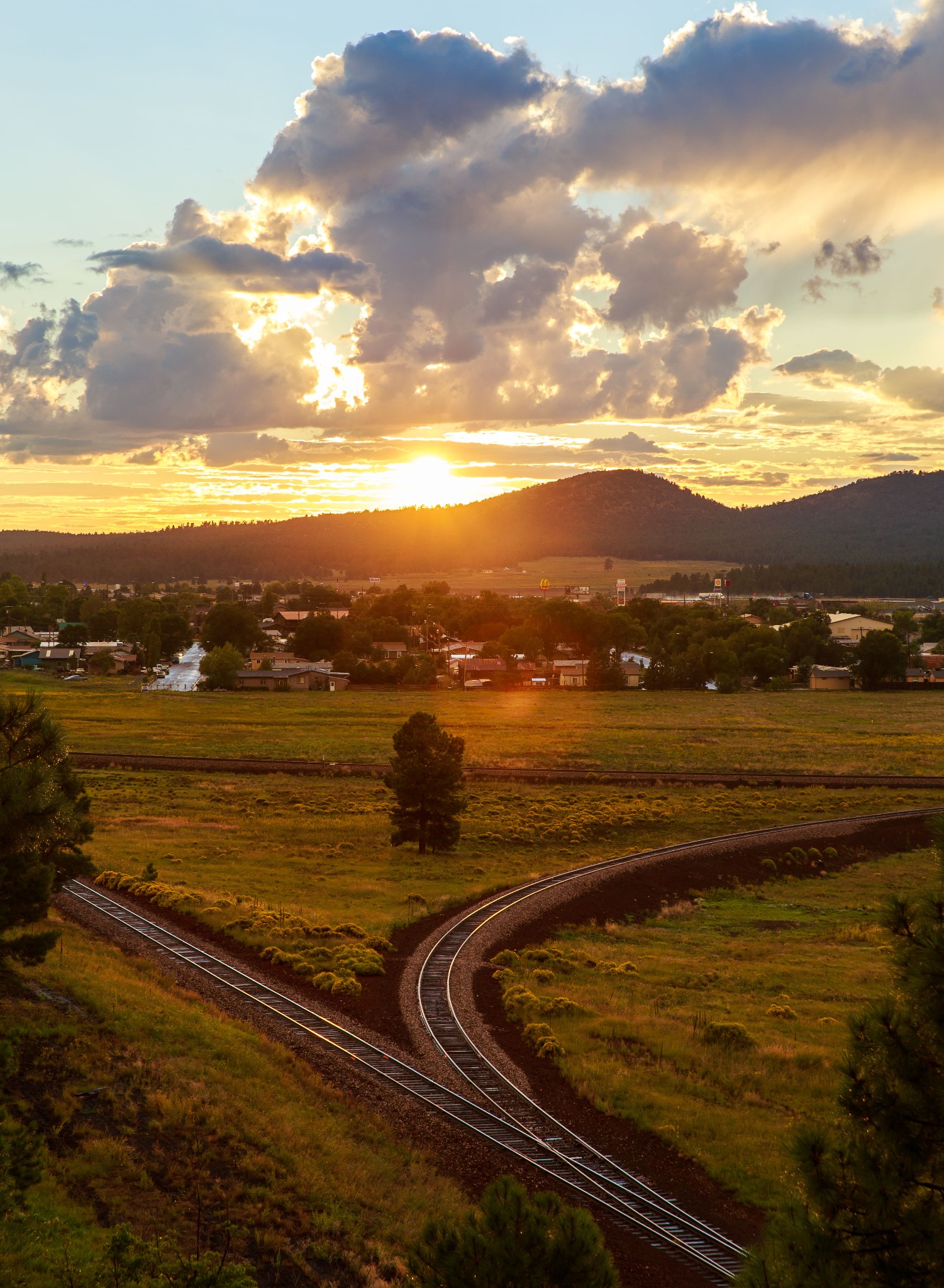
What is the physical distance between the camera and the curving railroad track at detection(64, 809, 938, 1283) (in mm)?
14172

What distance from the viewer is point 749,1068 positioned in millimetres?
20312

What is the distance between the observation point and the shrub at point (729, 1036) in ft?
70.4

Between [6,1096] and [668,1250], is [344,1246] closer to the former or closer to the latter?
[668,1250]

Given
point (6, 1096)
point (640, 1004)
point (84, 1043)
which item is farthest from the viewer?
point (640, 1004)

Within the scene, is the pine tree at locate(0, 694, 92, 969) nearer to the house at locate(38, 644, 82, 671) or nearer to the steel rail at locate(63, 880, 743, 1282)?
the steel rail at locate(63, 880, 743, 1282)

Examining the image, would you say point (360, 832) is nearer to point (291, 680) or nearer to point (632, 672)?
point (291, 680)

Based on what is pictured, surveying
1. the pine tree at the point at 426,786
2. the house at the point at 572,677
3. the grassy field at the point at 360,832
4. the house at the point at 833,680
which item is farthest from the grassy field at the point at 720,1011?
the house at the point at 833,680

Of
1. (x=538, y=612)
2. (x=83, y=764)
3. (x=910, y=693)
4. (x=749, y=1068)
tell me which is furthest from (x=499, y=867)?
(x=538, y=612)

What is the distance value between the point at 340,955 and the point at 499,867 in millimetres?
15436

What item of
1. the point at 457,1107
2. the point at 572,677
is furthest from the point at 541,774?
the point at 572,677

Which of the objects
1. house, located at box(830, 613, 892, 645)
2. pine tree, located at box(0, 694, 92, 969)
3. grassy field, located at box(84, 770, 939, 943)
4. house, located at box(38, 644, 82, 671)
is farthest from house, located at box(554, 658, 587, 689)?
pine tree, located at box(0, 694, 92, 969)

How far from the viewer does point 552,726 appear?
86.2m

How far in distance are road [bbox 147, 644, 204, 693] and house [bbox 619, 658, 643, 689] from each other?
52638 mm

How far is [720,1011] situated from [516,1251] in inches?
699
